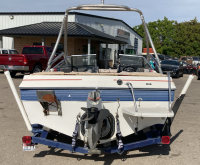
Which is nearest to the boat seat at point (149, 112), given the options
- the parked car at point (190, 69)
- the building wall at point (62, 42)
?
the building wall at point (62, 42)

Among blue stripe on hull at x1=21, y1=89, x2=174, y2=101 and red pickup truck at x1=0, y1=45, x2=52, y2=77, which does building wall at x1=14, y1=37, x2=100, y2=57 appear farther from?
blue stripe on hull at x1=21, y1=89, x2=174, y2=101

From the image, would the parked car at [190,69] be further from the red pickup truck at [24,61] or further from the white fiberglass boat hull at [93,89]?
the white fiberglass boat hull at [93,89]

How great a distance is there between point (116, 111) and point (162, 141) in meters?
0.88

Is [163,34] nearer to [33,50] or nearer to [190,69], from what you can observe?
[190,69]

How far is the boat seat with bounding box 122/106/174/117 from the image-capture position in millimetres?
3744

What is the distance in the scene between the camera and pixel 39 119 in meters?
4.22

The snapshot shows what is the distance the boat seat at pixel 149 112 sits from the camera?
3.74 m

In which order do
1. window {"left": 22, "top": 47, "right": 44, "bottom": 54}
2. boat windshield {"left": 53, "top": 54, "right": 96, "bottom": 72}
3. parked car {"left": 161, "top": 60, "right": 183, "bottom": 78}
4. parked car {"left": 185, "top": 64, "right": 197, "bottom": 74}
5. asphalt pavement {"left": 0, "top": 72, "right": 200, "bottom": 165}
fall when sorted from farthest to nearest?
parked car {"left": 185, "top": 64, "right": 197, "bottom": 74}
parked car {"left": 161, "top": 60, "right": 183, "bottom": 78}
window {"left": 22, "top": 47, "right": 44, "bottom": 54}
boat windshield {"left": 53, "top": 54, "right": 96, "bottom": 72}
asphalt pavement {"left": 0, "top": 72, "right": 200, "bottom": 165}

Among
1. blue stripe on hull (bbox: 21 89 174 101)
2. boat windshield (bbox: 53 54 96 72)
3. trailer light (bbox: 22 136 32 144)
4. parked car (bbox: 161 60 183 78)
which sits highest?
boat windshield (bbox: 53 54 96 72)

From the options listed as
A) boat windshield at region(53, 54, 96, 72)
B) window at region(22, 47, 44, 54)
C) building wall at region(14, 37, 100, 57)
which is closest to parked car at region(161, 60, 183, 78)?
building wall at region(14, 37, 100, 57)

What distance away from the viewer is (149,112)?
12.5 feet

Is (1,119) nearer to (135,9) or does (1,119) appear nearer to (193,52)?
(135,9)

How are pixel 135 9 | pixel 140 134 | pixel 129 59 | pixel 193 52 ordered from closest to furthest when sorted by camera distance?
pixel 135 9
pixel 140 134
pixel 129 59
pixel 193 52

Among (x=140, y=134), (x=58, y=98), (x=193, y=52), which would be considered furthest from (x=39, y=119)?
(x=193, y=52)
